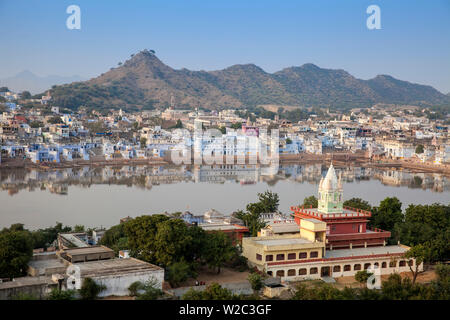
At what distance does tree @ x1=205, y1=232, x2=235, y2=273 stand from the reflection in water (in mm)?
9419

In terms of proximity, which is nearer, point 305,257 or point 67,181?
point 305,257

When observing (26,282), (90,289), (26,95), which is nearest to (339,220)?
(90,289)

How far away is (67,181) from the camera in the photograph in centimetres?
1872

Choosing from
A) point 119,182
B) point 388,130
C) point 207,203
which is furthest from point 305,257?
point 388,130

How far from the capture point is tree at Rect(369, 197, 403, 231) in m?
9.81

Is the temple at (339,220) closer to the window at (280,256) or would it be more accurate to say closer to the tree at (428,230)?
the tree at (428,230)

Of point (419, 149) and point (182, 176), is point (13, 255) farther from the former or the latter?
point (419, 149)

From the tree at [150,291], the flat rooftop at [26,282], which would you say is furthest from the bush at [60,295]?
the tree at [150,291]

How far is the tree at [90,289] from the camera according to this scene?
6398 mm

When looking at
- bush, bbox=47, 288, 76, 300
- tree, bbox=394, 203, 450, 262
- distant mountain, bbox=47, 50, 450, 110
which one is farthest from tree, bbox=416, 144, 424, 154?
distant mountain, bbox=47, 50, 450, 110

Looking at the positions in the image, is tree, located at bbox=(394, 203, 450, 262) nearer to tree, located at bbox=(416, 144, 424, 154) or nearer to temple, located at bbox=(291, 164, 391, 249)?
temple, located at bbox=(291, 164, 391, 249)
